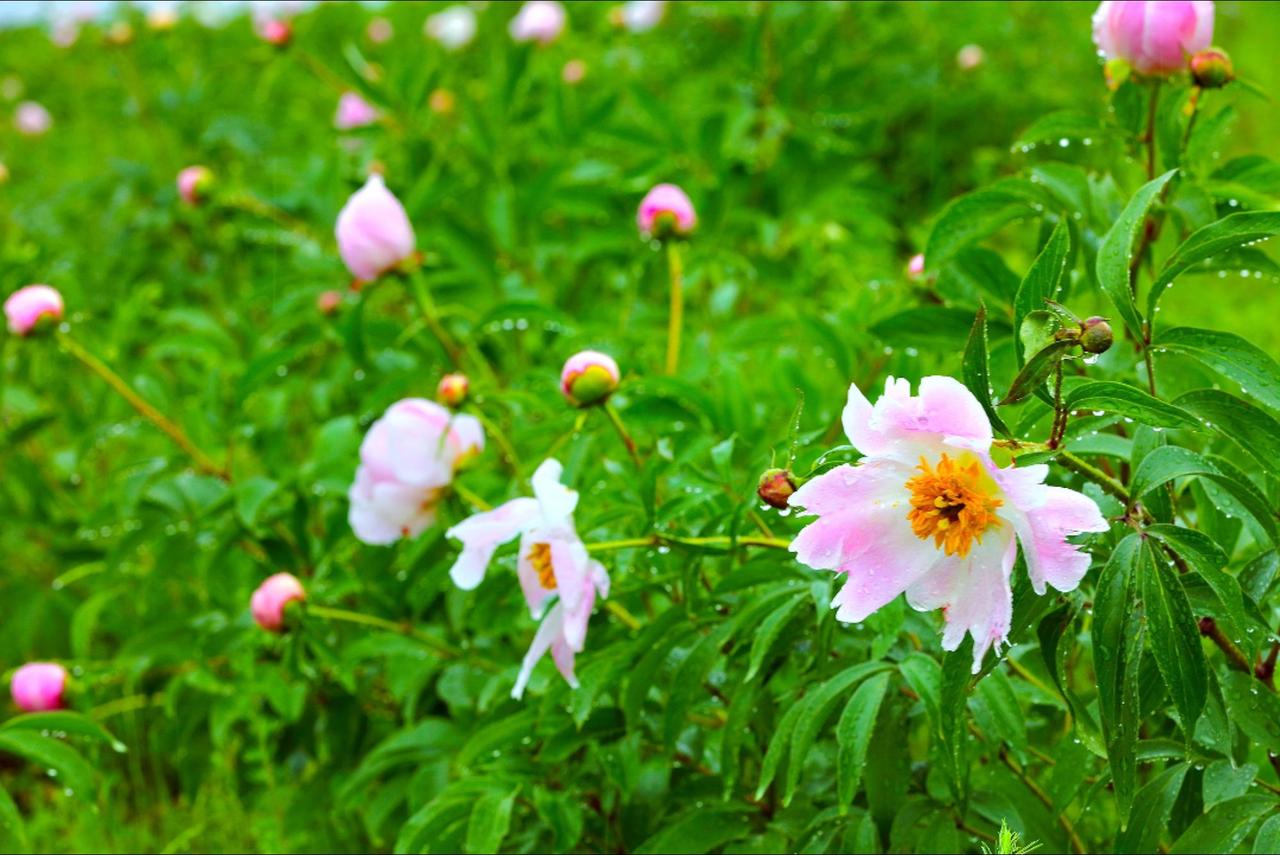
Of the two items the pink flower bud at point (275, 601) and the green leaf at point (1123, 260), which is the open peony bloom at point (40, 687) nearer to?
the pink flower bud at point (275, 601)

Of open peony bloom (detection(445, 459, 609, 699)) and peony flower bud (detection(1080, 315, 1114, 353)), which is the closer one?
peony flower bud (detection(1080, 315, 1114, 353))

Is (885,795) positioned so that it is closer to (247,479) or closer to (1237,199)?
(1237,199)

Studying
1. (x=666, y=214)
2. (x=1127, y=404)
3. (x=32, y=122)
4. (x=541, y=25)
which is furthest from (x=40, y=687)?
(x=32, y=122)

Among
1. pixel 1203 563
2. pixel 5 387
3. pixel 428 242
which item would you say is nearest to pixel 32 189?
pixel 5 387

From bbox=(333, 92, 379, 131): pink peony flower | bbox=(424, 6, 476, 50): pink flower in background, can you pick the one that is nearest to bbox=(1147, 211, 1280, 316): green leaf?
bbox=(333, 92, 379, 131): pink peony flower

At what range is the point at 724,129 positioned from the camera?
2.29m

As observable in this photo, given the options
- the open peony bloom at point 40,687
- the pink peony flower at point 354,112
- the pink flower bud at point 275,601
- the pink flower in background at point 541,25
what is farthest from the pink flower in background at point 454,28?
the pink flower bud at point 275,601

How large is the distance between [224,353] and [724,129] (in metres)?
0.81

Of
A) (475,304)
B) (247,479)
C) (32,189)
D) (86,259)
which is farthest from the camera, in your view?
(32,189)

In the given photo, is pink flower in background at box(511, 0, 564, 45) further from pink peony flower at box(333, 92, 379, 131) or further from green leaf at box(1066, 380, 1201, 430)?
green leaf at box(1066, 380, 1201, 430)

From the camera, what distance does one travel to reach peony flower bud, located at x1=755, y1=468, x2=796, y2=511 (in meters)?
0.90

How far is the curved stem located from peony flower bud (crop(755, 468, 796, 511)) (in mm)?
971

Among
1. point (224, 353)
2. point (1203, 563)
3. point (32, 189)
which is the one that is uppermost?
point (1203, 563)

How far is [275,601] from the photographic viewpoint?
1.39 meters
